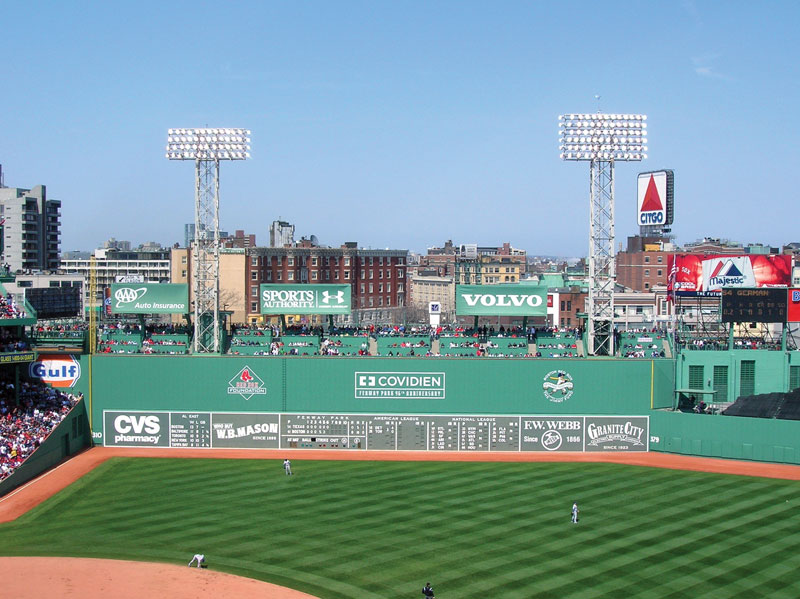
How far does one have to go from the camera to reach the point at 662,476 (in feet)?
142

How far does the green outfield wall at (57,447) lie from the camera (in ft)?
134

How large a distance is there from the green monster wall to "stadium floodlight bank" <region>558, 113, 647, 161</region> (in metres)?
12.4

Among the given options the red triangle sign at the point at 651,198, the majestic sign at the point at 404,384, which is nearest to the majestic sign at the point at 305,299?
the majestic sign at the point at 404,384

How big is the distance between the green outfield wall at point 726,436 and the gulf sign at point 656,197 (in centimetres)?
1591

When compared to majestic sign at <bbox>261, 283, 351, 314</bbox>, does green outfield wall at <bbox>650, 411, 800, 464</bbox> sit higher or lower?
lower

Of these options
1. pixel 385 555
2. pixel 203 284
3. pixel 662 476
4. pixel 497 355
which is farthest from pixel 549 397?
pixel 203 284

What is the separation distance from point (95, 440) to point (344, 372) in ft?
49.8

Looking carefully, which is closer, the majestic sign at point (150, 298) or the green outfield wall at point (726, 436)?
the green outfield wall at point (726, 436)

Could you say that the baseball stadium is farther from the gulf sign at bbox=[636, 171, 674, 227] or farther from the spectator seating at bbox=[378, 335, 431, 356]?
the gulf sign at bbox=[636, 171, 674, 227]

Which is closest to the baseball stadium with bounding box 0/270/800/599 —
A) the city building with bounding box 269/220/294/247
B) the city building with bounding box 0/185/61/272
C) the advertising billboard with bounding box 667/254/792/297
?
the advertising billboard with bounding box 667/254/792/297

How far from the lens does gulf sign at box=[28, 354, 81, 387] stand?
48656mm

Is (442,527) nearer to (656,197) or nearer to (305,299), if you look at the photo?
(305,299)

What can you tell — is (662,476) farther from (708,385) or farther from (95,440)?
(95,440)

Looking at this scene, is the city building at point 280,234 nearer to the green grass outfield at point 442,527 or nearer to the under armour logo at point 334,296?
the under armour logo at point 334,296
